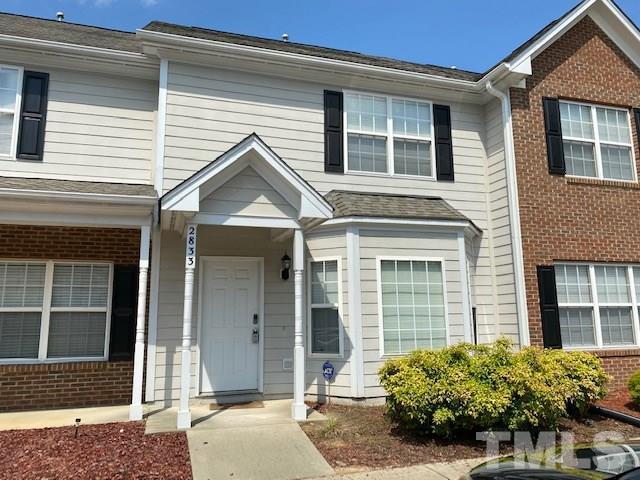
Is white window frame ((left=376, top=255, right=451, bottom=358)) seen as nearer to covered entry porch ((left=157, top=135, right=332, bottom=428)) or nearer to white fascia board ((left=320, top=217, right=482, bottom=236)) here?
white fascia board ((left=320, top=217, right=482, bottom=236))

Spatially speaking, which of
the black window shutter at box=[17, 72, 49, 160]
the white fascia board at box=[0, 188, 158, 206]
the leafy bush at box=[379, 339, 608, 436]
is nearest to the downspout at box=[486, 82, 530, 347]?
the leafy bush at box=[379, 339, 608, 436]

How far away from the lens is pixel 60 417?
22.1ft

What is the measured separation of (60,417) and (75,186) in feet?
10.9

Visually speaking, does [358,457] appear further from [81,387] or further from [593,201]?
[593,201]

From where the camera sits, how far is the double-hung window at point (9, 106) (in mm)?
7754

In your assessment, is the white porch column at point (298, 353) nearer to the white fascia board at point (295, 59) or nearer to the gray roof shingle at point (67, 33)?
the white fascia board at point (295, 59)

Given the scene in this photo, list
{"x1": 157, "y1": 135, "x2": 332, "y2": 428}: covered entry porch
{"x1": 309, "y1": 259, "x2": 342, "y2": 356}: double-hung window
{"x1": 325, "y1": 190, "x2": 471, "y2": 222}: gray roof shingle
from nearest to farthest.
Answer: {"x1": 157, "y1": 135, "x2": 332, "y2": 428}: covered entry porch → {"x1": 309, "y1": 259, "x2": 342, "y2": 356}: double-hung window → {"x1": 325, "y1": 190, "x2": 471, "y2": 222}: gray roof shingle

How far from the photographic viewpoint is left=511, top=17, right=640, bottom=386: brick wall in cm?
902

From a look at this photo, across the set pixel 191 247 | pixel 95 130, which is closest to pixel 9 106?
pixel 95 130

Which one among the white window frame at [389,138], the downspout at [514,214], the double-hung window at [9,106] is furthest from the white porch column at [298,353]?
the double-hung window at [9,106]

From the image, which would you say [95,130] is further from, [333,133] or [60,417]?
[60,417]

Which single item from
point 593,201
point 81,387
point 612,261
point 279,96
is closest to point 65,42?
point 279,96

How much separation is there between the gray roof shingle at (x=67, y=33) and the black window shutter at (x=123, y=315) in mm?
3946

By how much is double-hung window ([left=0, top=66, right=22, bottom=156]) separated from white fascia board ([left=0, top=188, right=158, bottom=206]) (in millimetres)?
1929
